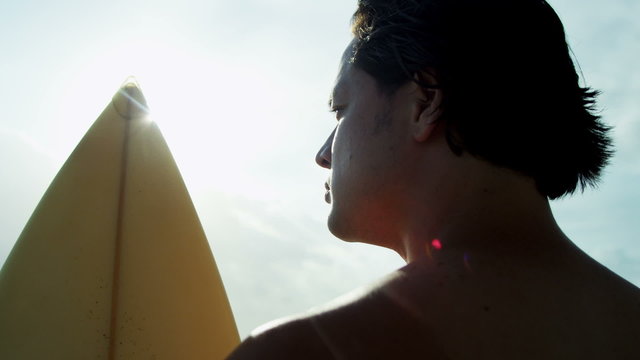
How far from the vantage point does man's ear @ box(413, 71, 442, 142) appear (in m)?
1.27

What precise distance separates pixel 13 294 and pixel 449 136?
1893mm

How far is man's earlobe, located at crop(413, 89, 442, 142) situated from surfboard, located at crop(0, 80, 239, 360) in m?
1.36

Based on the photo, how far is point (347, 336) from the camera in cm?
88

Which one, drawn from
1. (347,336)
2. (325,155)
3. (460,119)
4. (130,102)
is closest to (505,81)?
(460,119)

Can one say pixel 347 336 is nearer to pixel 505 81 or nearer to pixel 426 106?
pixel 426 106

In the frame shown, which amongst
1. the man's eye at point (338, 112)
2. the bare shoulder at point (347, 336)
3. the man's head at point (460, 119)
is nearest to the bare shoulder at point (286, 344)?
the bare shoulder at point (347, 336)

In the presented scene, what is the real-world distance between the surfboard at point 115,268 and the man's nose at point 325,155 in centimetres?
95

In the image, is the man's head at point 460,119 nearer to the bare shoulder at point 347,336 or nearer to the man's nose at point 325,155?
the man's nose at point 325,155

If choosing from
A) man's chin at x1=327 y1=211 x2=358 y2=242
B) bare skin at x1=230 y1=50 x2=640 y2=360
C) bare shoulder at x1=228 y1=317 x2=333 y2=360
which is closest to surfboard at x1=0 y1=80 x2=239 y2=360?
man's chin at x1=327 y1=211 x2=358 y2=242

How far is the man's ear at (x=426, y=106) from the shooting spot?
1.27 metres

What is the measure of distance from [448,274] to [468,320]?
3.9 inches

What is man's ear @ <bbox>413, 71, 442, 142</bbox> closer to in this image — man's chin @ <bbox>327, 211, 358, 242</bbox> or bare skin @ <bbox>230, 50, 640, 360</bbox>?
bare skin @ <bbox>230, 50, 640, 360</bbox>

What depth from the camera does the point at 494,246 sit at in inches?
41.9

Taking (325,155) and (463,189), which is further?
(325,155)
